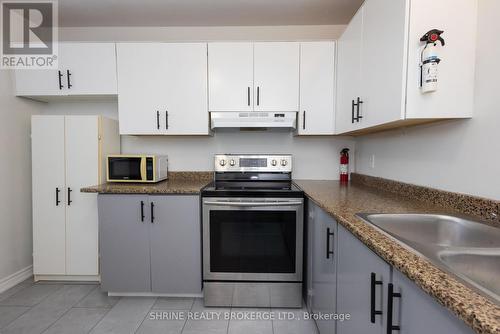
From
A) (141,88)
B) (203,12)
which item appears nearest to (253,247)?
(141,88)

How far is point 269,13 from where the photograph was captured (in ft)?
7.25

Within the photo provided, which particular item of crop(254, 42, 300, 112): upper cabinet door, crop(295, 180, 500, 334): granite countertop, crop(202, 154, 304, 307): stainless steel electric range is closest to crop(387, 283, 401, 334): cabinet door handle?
crop(295, 180, 500, 334): granite countertop

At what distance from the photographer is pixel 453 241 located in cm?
106

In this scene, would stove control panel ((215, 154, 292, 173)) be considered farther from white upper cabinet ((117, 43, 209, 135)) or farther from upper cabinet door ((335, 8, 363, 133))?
upper cabinet door ((335, 8, 363, 133))

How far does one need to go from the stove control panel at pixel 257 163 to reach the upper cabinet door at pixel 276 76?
1.53ft

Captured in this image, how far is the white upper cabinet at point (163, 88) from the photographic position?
2141 mm

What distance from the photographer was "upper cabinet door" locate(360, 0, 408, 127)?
116 cm

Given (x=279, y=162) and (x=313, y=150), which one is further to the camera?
(x=313, y=150)

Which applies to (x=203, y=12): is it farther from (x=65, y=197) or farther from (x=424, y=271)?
(x=424, y=271)

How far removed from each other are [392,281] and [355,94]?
132 centimetres

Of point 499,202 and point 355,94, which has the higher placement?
point 355,94

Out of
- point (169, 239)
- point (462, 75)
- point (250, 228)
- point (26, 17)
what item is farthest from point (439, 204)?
point (26, 17)

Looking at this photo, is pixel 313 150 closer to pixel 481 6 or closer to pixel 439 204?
pixel 439 204

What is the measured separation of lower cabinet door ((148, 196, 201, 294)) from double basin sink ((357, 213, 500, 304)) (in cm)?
127
